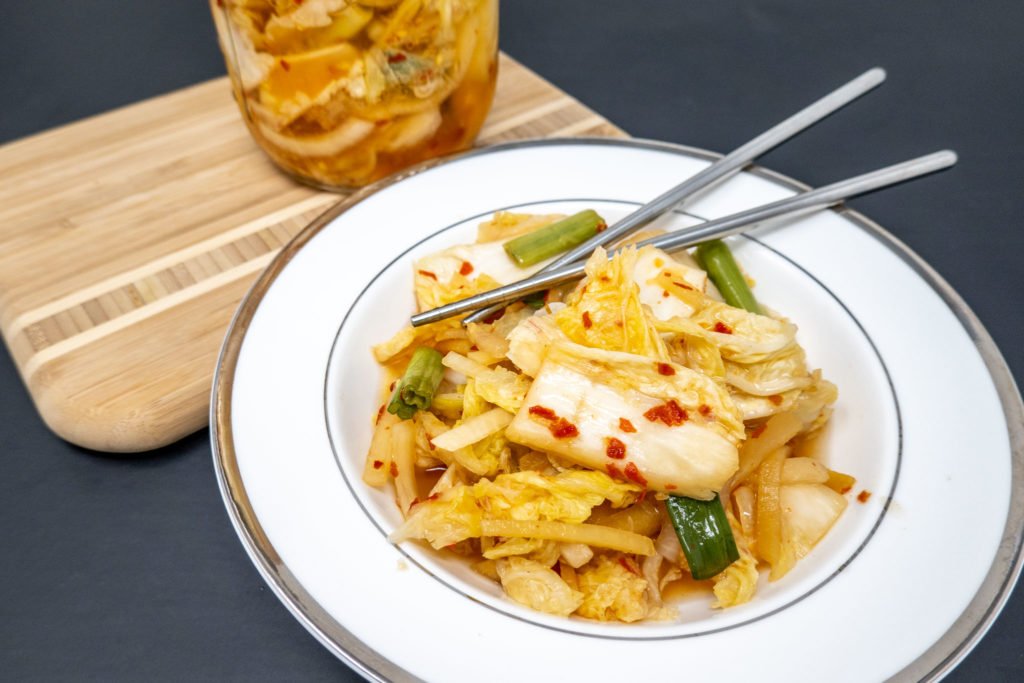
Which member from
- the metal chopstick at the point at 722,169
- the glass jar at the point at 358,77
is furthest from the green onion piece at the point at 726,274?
the glass jar at the point at 358,77

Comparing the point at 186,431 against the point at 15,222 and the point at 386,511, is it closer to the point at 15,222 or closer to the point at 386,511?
the point at 386,511

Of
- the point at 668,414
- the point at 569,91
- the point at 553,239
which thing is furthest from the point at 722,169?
the point at 569,91

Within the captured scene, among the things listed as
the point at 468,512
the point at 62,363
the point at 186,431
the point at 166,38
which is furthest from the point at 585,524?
the point at 166,38

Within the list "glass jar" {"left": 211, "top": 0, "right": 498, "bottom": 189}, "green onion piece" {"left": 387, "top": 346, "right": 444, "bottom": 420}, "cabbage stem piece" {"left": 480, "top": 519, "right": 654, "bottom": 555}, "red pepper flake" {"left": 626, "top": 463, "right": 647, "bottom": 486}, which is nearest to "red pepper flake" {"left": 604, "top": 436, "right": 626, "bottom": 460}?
"red pepper flake" {"left": 626, "top": 463, "right": 647, "bottom": 486}

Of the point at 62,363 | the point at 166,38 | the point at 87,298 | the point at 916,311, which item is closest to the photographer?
the point at 916,311

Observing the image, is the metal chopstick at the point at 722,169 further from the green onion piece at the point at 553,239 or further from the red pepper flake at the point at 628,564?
the red pepper flake at the point at 628,564

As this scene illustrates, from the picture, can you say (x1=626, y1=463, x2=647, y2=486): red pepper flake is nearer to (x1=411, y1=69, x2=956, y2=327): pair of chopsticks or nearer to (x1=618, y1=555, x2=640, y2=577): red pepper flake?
(x1=618, y1=555, x2=640, y2=577): red pepper flake
